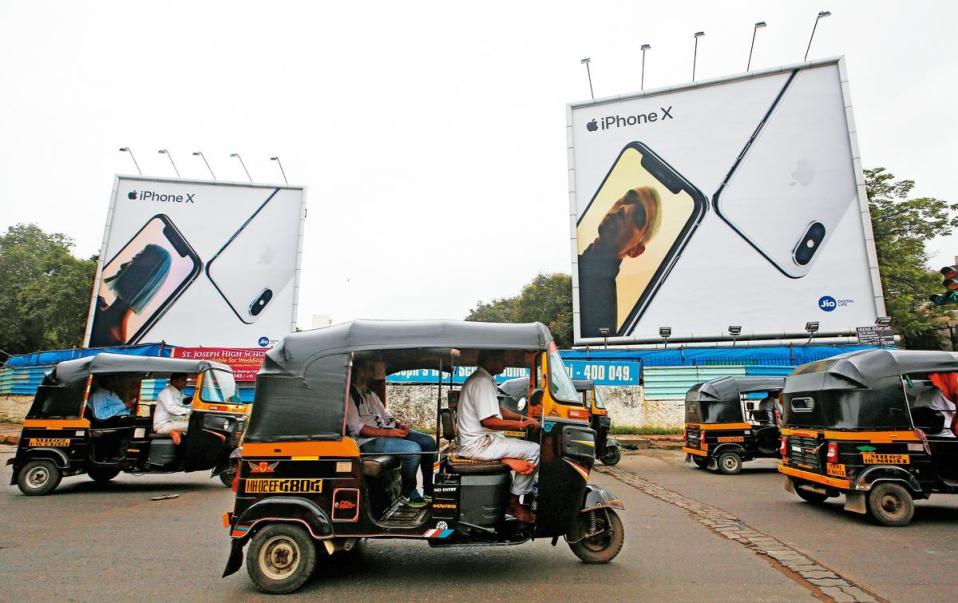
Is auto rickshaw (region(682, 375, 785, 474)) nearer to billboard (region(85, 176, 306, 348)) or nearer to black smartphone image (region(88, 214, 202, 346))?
billboard (region(85, 176, 306, 348))

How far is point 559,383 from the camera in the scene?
201 inches

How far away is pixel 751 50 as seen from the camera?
25.5m

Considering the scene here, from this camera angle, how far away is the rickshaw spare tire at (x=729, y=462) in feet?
41.1

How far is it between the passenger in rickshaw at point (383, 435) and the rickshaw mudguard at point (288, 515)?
753 millimetres

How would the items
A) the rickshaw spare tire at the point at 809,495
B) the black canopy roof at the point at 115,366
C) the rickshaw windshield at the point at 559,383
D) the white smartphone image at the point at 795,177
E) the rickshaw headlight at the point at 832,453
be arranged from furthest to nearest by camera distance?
the white smartphone image at the point at 795,177 < the black canopy roof at the point at 115,366 < the rickshaw spare tire at the point at 809,495 < the rickshaw headlight at the point at 832,453 < the rickshaw windshield at the point at 559,383

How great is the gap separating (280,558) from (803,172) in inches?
996

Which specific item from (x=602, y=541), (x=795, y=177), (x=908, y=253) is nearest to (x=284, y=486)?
(x=602, y=541)

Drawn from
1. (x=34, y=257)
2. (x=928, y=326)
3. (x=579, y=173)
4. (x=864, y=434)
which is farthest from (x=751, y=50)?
(x=34, y=257)

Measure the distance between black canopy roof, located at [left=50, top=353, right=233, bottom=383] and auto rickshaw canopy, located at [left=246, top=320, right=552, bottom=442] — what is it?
248 inches

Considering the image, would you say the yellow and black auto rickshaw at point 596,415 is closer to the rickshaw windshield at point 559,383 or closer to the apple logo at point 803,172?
the rickshaw windshield at point 559,383

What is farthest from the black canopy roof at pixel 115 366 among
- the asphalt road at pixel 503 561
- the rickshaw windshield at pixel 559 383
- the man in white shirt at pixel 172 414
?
the rickshaw windshield at pixel 559 383

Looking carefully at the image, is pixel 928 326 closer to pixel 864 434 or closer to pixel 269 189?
pixel 864 434

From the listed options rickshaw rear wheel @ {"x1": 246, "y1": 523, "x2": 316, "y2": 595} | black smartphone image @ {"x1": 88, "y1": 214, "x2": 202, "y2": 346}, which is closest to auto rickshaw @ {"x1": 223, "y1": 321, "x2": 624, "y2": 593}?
rickshaw rear wheel @ {"x1": 246, "y1": 523, "x2": 316, "y2": 595}

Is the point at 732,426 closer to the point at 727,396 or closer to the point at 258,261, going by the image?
the point at 727,396
